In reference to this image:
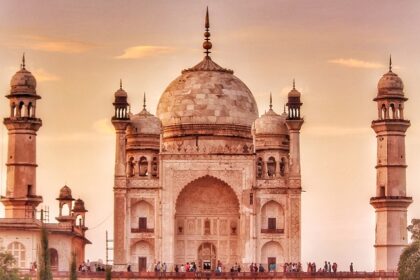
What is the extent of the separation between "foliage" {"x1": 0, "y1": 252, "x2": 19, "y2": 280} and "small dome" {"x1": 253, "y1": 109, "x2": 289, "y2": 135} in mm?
13103

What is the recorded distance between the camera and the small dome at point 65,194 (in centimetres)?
6564

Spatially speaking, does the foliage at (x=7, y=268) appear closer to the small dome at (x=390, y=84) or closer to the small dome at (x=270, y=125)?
the small dome at (x=270, y=125)

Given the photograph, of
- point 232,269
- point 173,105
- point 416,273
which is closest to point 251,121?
point 173,105

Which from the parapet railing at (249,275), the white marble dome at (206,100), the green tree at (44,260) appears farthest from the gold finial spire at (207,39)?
the green tree at (44,260)

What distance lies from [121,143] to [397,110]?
987 cm

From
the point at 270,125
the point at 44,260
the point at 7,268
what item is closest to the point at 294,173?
the point at 270,125

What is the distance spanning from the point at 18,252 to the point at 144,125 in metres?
8.12

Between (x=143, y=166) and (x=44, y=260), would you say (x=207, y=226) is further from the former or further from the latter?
(x=44, y=260)

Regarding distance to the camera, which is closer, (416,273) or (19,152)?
(416,273)

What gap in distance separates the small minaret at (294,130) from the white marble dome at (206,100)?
2.47 metres

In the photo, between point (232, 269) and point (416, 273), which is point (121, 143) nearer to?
point (232, 269)

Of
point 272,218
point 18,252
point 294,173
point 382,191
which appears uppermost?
point 294,173

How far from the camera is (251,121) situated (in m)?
64.9

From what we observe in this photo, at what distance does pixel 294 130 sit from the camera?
62.2m
